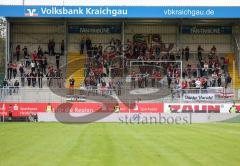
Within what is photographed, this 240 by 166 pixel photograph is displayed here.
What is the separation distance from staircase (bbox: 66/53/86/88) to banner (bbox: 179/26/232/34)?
10.4 metres

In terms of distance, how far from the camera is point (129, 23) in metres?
58.9

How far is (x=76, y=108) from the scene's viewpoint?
45531 mm

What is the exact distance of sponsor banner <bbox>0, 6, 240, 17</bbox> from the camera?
5350 cm

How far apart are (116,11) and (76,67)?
6.44 meters

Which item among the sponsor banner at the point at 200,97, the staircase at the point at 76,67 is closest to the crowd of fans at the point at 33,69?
the staircase at the point at 76,67

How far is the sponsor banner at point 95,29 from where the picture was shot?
192 feet

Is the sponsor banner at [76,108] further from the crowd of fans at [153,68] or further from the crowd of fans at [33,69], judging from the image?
the crowd of fans at [33,69]

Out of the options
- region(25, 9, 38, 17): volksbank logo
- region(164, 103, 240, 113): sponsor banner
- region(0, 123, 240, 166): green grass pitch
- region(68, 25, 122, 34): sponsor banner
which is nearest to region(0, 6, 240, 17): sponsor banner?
region(25, 9, 38, 17): volksbank logo

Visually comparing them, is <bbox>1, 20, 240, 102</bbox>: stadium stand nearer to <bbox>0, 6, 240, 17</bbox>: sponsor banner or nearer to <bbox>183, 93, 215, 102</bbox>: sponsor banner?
<bbox>183, 93, 215, 102</bbox>: sponsor banner

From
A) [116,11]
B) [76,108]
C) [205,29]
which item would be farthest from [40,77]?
[205,29]

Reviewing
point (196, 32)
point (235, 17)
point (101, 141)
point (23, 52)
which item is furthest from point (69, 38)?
point (101, 141)

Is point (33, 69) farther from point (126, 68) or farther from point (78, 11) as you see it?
point (126, 68)
